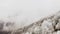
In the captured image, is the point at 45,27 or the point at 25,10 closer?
the point at 45,27

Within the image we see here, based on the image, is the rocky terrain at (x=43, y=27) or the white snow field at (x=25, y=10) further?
the white snow field at (x=25, y=10)

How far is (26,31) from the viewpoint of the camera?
1.09 metres

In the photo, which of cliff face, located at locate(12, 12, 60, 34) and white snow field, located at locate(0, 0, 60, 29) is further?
white snow field, located at locate(0, 0, 60, 29)

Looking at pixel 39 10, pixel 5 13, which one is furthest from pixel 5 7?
pixel 39 10

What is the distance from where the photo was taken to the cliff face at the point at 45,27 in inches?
40.1

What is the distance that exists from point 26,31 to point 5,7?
0.34 m

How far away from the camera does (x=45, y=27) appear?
1.04 meters

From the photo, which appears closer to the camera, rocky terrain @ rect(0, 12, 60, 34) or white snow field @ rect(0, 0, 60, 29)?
rocky terrain @ rect(0, 12, 60, 34)

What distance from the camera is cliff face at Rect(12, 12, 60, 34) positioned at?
40.1 inches

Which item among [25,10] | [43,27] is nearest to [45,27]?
[43,27]

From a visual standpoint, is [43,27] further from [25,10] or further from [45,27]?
[25,10]

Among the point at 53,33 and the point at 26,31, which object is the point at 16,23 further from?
the point at 53,33

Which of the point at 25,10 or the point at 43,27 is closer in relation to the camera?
the point at 43,27

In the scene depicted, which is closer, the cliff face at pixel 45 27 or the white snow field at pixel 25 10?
the cliff face at pixel 45 27
